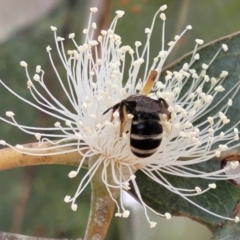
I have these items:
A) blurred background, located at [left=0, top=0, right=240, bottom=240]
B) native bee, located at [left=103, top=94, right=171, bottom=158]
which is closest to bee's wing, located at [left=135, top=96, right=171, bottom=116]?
native bee, located at [left=103, top=94, right=171, bottom=158]

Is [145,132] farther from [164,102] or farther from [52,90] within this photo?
[52,90]

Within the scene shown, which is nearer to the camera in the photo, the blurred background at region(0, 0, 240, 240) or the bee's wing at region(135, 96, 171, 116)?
the bee's wing at region(135, 96, 171, 116)

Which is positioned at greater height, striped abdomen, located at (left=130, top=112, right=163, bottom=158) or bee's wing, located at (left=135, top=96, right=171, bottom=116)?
bee's wing, located at (left=135, top=96, right=171, bottom=116)

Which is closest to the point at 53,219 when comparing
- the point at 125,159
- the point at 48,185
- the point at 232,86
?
the point at 48,185

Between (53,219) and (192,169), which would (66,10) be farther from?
(192,169)

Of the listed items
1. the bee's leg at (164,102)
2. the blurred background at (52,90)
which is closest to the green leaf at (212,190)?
the bee's leg at (164,102)

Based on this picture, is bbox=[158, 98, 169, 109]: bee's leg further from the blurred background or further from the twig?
the blurred background

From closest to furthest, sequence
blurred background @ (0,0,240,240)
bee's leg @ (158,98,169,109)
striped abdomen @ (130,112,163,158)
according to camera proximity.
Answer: striped abdomen @ (130,112,163,158), bee's leg @ (158,98,169,109), blurred background @ (0,0,240,240)

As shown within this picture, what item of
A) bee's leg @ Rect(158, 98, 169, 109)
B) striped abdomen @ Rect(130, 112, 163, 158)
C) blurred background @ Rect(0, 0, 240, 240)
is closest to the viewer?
striped abdomen @ Rect(130, 112, 163, 158)
